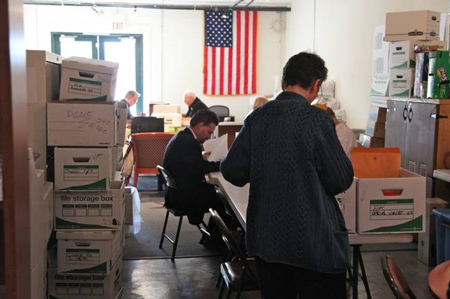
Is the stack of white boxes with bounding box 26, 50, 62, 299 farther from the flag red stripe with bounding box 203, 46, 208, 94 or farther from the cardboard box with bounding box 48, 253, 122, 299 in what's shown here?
the flag red stripe with bounding box 203, 46, 208, 94

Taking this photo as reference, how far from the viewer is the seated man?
467cm

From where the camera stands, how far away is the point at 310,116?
6.64 ft

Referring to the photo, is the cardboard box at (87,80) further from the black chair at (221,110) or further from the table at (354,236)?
the black chair at (221,110)

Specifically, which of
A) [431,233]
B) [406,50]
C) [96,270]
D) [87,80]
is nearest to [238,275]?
[96,270]

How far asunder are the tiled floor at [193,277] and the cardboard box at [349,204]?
139 cm

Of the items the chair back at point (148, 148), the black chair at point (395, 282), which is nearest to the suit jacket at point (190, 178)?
the black chair at point (395, 282)

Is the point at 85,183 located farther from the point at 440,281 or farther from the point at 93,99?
the point at 440,281

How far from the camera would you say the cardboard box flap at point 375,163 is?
9.71ft

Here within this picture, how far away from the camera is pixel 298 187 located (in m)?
2.01

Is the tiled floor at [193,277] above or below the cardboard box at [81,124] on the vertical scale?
below

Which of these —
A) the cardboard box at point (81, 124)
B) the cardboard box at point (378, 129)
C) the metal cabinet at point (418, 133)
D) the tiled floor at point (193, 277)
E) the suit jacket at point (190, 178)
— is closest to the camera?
the cardboard box at point (81, 124)

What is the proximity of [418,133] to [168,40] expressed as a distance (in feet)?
27.3

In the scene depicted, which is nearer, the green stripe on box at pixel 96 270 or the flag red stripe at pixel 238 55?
the green stripe on box at pixel 96 270

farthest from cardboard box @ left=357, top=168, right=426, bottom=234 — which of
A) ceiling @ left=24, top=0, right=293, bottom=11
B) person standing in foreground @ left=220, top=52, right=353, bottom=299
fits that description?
ceiling @ left=24, top=0, right=293, bottom=11
